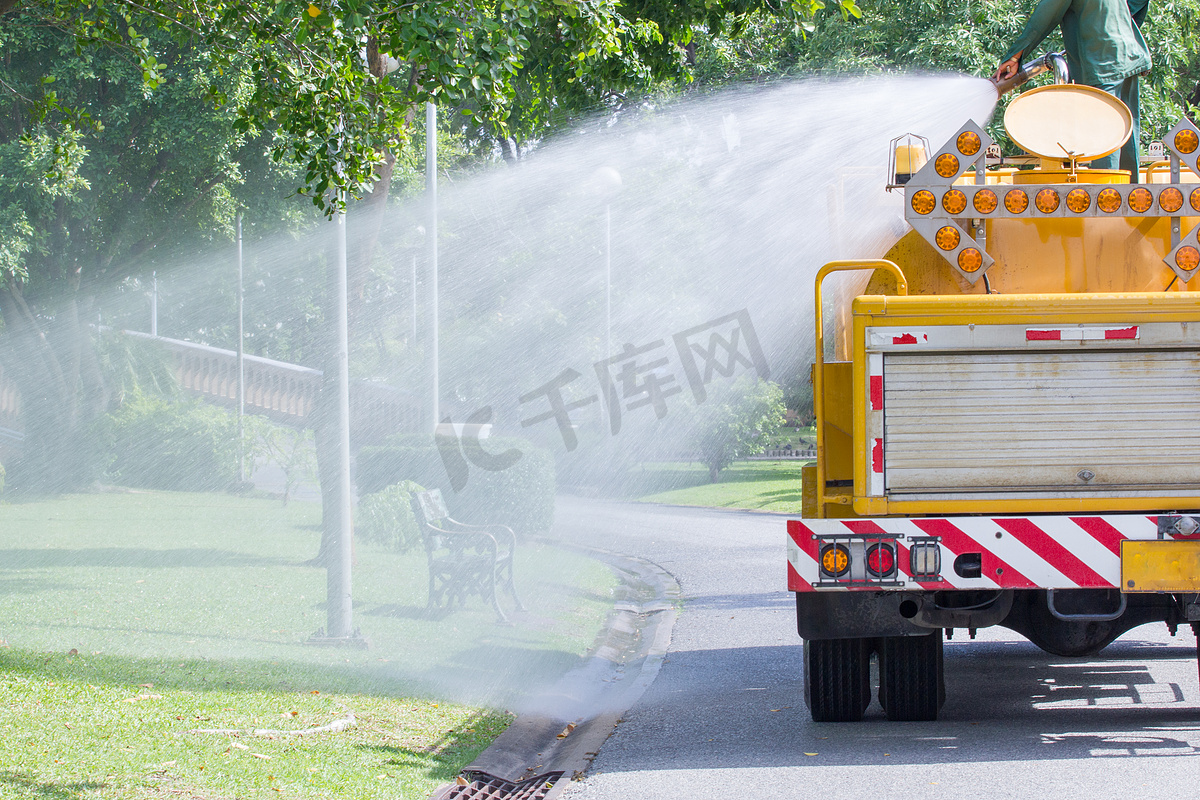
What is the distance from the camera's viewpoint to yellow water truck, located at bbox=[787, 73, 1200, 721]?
4.56 meters

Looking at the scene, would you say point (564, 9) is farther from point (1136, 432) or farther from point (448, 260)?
point (448, 260)

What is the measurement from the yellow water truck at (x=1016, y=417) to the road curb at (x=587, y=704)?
141 cm

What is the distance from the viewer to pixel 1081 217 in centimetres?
487

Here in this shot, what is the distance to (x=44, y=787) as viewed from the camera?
172 inches

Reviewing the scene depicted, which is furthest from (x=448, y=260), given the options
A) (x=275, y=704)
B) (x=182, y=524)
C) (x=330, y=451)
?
(x=275, y=704)

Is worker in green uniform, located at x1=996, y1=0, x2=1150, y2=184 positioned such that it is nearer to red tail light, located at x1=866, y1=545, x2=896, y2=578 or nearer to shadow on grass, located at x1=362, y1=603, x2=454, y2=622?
red tail light, located at x1=866, y1=545, x2=896, y2=578

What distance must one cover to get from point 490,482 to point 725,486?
14.6 meters

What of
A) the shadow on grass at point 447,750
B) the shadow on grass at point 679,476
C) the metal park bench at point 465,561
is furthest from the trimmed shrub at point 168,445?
the shadow on grass at point 447,750

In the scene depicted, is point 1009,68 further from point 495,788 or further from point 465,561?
point 465,561

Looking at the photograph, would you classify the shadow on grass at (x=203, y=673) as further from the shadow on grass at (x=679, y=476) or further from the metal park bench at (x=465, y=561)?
the shadow on grass at (x=679, y=476)

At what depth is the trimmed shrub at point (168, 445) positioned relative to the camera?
25.9 m

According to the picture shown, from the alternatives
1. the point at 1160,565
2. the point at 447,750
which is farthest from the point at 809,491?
the point at 447,750

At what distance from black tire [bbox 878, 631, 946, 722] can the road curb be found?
1366mm

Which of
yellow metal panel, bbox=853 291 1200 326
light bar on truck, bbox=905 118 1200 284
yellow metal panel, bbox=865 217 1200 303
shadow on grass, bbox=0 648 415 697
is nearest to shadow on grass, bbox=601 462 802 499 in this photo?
shadow on grass, bbox=0 648 415 697
